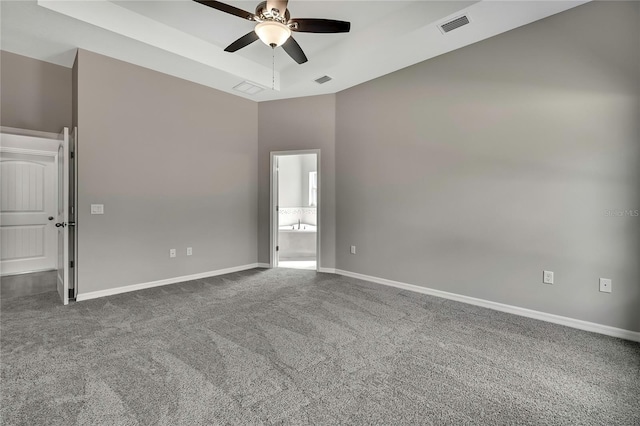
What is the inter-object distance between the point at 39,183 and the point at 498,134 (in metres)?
6.93

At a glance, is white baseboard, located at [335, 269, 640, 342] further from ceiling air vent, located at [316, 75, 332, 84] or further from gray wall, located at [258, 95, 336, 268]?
ceiling air vent, located at [316, 75, 332, 84]

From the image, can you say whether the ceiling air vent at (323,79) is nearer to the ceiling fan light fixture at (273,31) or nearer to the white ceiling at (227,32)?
the white ceiling at (227,32)

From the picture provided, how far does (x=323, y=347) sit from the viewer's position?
2359 millimetres

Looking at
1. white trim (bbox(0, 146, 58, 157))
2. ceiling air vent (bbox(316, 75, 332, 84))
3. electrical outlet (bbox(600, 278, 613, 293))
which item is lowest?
electrical outlet (bbox(600, 278, 613, 293))

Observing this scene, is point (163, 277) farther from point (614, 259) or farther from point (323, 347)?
point (614, 259)

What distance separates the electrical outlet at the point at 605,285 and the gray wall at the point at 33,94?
6.26 m

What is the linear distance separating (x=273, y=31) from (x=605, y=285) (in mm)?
3626

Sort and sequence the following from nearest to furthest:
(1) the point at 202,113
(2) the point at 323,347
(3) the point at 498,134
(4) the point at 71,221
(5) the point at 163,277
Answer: (2) the point at 323,347 → (3) the point at 498,134 → (4) the point at 71,221 → (5) the point at 163,277 → (1) the point at 202,113

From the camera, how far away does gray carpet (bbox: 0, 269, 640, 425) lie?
5.33ft

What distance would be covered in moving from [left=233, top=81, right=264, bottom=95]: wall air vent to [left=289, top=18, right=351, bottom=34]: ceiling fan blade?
2115 mm

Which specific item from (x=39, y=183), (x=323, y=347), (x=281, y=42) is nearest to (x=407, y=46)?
(x=281, y=42)

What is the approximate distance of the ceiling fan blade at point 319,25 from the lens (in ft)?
8.09

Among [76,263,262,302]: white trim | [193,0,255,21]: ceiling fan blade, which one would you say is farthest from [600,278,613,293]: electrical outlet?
[76,263,262,302]: white trim

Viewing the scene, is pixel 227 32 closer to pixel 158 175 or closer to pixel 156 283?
pixel 158 175
